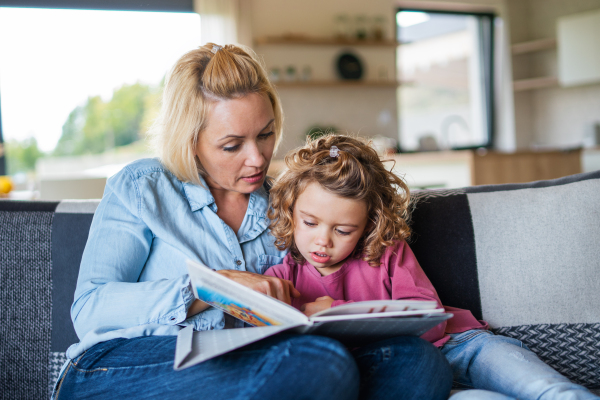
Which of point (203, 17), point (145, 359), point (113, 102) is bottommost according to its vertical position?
point (145, 359)

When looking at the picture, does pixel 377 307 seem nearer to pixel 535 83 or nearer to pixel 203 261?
pixel 203 261

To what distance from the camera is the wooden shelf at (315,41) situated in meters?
5.06

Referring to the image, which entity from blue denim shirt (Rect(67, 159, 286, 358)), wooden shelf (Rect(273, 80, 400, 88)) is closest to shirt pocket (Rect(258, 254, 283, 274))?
blue denim shirt (Rect(67, 159, 286, 358))

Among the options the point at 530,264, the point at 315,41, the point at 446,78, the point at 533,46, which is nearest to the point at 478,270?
the point at 530,264

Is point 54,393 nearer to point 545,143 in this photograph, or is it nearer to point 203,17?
point 203,17

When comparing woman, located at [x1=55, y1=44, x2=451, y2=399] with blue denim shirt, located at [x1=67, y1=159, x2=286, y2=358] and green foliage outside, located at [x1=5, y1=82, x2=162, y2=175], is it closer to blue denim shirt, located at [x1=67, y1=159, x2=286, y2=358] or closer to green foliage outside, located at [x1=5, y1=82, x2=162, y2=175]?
blue denim shirt, located at [x1=67, y1=159, x2=286, y2=358]

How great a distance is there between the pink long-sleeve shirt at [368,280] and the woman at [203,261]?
0.08m

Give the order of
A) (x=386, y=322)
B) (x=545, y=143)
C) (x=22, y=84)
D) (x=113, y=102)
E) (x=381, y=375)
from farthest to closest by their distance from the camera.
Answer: (x=545, y=143)
(x=113, y=102)
(x=22, y=84)
(x=381, y=375)
(x=386, y=322)

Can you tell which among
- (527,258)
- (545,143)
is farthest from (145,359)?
(545,143)

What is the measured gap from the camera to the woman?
0.91 m

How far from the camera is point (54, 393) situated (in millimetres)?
1163

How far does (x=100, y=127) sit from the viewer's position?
5270mm

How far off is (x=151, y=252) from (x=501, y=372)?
32.2 inches

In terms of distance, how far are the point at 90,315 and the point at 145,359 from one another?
0.62 feet
